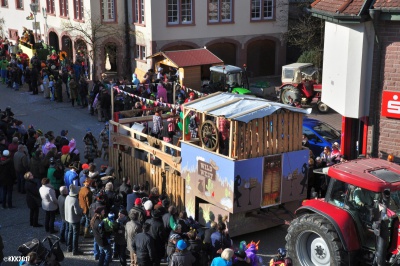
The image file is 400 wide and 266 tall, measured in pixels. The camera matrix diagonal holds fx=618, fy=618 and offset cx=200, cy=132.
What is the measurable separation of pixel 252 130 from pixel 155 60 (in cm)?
1736

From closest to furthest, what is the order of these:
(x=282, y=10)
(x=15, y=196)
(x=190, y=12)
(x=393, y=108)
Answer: (x=393, y=108) < (x=15, y=196) < (x=190, y=12) < (x=282, y=10)

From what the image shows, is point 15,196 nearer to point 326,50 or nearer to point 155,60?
point 326,50

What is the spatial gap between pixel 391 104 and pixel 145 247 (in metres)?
7.44

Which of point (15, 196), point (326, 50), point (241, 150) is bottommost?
point (15, 196)

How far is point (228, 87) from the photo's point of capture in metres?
27.5

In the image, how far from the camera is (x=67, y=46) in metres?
38.1

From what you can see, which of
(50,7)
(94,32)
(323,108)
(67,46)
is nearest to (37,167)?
(323,108)

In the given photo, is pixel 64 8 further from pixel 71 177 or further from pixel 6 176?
pixel 71 177

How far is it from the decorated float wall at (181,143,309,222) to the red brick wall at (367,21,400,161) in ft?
8.30

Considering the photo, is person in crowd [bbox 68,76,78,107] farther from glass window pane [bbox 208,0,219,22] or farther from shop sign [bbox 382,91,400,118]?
shop sign [bbox 382,91,400,118]

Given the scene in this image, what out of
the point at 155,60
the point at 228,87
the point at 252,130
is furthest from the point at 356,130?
the point at 155,60

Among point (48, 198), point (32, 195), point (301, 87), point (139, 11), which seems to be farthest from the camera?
point (139, 11)

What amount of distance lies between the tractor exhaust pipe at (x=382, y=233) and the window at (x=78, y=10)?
27.1m

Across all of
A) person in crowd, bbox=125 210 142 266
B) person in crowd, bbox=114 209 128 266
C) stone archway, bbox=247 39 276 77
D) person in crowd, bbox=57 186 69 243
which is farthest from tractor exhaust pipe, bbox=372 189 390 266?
stone archway, bbox=247 39 276 77
